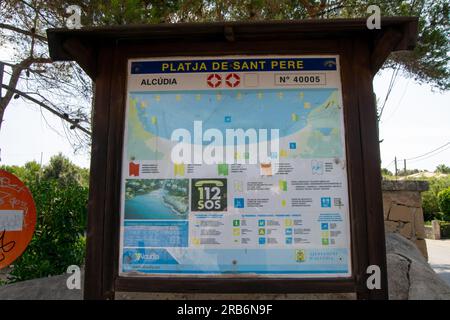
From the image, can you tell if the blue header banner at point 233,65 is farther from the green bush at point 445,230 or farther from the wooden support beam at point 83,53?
the green bush at point 445,230

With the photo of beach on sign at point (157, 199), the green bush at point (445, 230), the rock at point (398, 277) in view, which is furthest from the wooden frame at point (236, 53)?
the green bush at point (445, 230)

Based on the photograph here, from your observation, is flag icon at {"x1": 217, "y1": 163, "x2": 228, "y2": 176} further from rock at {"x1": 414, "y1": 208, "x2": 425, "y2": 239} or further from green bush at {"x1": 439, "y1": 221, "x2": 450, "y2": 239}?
green bush at {"x1": 439, "y1": 221, "x2": 450, "y2": 239}

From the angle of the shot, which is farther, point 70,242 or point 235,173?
point 70,242

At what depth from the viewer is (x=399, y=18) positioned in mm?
2561

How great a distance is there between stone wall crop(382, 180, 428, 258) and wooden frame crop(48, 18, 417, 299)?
18.0 ft

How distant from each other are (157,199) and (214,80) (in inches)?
38.8

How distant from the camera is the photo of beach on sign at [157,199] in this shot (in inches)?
107

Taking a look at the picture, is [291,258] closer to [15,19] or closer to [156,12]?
[156,12]

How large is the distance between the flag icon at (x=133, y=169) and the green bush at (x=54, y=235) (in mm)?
3247

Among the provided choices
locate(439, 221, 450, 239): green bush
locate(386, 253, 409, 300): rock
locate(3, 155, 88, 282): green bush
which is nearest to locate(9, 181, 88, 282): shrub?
locate(3, 155, 88, 282): green bush

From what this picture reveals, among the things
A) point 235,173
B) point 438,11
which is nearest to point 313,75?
point 235,173

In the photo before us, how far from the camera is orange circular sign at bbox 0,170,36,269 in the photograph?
3.03m

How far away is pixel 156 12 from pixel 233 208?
2711mm

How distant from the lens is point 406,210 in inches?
299
